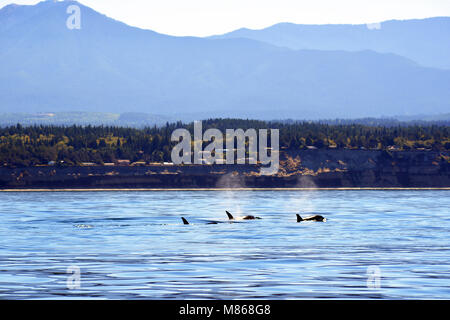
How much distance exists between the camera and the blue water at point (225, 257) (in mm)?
53656

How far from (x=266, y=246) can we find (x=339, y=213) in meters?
56.3

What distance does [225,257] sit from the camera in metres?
72.8

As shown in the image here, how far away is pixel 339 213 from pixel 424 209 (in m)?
18.5

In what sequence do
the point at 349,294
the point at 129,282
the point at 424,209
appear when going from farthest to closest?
1. the point at 424,209
2. the point at 129,282
3. the point at 349,294

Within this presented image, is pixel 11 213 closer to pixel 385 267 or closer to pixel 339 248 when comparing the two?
pixel 339 248

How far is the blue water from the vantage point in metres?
53.7

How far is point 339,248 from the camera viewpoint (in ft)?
266
